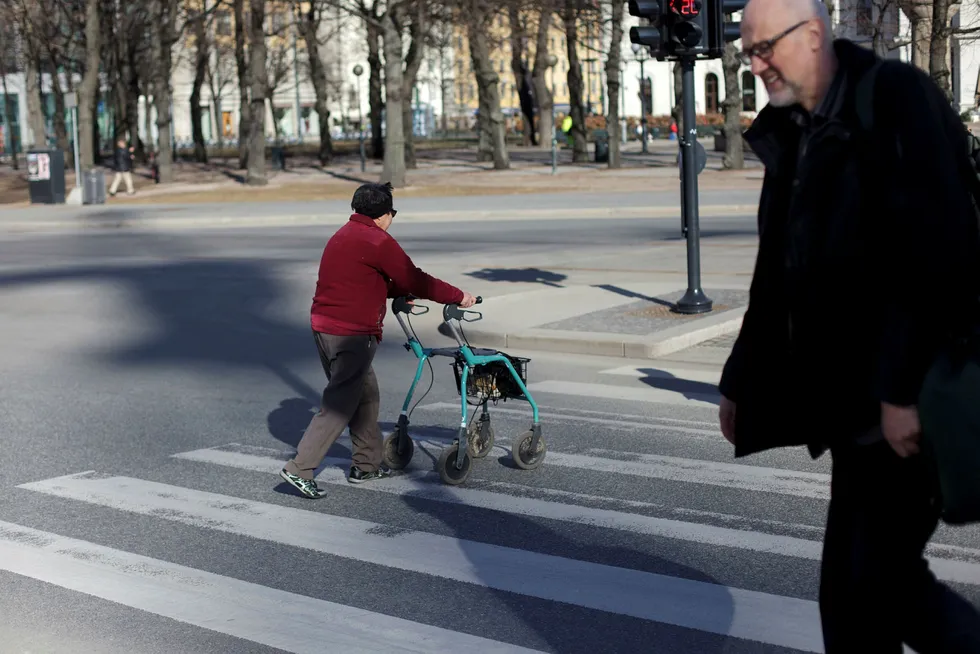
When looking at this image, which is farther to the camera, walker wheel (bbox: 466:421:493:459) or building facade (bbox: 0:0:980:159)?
building facade (bbox: 0:0:980:159)

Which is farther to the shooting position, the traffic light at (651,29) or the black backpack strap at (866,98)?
the traffic light at (651,29)

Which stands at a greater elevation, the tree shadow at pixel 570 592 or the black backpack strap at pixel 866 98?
the black backpack strap at pixel 866 98

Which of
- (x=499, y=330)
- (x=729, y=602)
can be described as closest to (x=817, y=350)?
(x=729, y=602)

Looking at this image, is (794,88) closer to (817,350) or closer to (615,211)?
(817,350)

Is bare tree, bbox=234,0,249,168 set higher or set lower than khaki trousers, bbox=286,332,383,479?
higher

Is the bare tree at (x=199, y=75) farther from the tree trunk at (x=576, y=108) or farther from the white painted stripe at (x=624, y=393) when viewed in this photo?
the white painted stripe at (x=624, y=393)

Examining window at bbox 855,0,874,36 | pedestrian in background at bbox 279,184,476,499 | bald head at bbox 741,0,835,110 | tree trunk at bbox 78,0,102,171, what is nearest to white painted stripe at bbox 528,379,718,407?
pedestrian in background at bbox 279,184,476,499

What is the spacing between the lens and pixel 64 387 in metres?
11.0

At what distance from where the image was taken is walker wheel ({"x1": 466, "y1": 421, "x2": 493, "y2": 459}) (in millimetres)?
7664

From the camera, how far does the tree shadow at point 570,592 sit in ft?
16.0

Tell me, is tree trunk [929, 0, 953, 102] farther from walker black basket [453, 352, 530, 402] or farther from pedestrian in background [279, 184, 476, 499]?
pedestrian in background [279, 184, 476, 499]

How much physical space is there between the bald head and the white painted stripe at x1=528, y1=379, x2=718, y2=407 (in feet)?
21.4

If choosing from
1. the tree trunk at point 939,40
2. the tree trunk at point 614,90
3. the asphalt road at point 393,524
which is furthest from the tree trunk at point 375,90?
the asphalt road at point 393,524

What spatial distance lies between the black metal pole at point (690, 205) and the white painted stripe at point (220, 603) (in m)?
8.15
